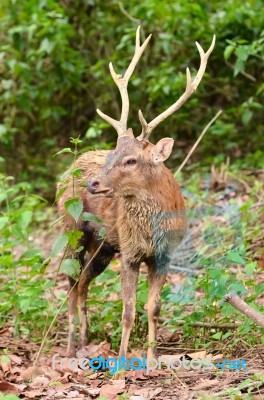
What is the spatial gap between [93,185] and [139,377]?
1.33m

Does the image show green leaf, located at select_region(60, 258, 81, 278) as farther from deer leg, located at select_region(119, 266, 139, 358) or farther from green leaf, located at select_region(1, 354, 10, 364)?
green leaf, located at select_region(1, 354, 10, 364)

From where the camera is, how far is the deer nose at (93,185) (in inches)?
222

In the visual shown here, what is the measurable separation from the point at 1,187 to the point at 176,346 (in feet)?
6.60

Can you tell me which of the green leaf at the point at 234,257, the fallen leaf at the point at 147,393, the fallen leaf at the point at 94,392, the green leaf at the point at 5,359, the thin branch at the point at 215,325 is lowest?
the fallen leaf at the point at 94,392

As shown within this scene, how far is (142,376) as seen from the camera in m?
5.59

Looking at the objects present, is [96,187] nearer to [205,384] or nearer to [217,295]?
[217,295]

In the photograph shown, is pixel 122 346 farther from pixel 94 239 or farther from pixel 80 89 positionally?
pixel 80 89

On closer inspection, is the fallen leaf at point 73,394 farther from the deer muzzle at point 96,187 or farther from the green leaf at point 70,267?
the deer muzzle at point 96,187

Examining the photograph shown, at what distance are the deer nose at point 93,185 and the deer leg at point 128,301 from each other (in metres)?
0.68

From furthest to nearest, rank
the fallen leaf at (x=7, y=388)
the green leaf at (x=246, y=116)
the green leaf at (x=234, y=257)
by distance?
the green leaf at (x=246, y=116), the green leaf at (x=234, y=257), the fallen leaf at (x=7, y=388)

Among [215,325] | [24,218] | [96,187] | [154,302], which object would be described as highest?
[96,187]

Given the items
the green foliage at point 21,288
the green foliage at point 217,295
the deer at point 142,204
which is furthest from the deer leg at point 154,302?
the green foliage at point 21,288

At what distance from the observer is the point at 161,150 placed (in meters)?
5.91

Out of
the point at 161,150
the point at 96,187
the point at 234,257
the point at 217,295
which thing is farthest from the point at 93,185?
the point at 217,295
